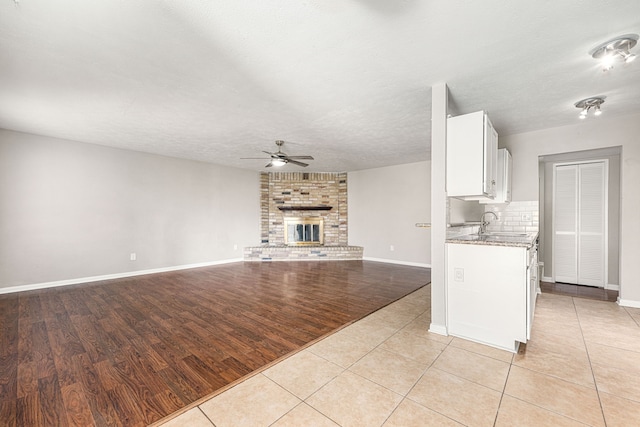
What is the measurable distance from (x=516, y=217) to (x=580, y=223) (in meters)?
1.40

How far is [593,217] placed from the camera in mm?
4195

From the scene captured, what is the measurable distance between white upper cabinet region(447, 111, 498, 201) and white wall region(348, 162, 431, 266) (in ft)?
11.7

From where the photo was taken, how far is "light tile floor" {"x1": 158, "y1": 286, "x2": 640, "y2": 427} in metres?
1.49

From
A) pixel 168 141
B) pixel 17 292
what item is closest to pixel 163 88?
pixel 168 141

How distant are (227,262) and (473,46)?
6.27m

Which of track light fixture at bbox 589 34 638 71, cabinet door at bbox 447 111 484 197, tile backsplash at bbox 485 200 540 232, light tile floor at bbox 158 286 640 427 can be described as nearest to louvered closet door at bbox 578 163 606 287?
tile backsplash at bbox 485 200 540 232

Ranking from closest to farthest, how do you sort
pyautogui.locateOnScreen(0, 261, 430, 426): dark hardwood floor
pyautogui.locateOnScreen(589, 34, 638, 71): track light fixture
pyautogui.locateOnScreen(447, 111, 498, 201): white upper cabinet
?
pyautogui.locateOnScreen(0, 261, 430, 426): dark hardwood floor, pyautogui.locateOnScreen(589, 34, 638, 71): track light fixture, pyautogui.locateOnScreen(447, 111, 498, 201): white upper cabinet

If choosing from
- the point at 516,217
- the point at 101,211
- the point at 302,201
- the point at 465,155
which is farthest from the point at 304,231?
the point at 465,155

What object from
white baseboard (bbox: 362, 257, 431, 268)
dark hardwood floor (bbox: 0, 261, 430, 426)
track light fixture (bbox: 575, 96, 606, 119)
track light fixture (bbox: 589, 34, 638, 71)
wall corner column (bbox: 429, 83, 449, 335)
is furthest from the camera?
white baseboard (bbox: 362, 257, 431, 268)

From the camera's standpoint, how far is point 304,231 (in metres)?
7.45

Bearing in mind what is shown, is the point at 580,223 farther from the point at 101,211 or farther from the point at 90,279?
the point at 90,279

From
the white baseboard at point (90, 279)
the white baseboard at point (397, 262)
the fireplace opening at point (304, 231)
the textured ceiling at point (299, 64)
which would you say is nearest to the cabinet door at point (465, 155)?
the textured ceiling at point (299, 64)

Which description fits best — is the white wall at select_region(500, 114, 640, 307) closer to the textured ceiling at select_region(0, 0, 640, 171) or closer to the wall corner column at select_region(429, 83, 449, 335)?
the textured ceiling at select_region(0, 0, 640, 171)

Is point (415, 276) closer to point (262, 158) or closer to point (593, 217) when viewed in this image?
point (593, 217)
